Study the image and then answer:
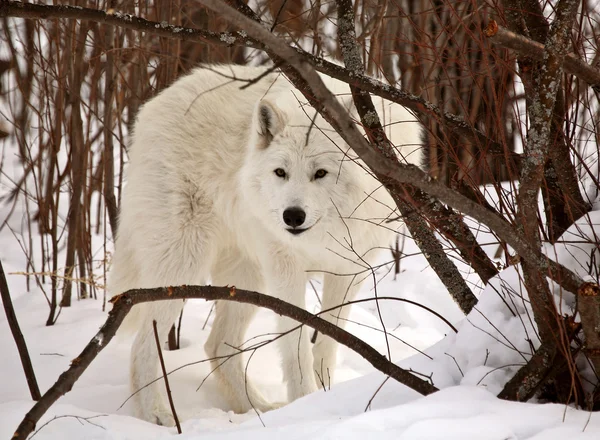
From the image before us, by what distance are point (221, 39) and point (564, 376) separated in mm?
1761

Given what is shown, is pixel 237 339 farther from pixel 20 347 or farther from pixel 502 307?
pixel 502 307

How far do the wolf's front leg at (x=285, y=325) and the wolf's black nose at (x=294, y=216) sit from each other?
21.0 inches

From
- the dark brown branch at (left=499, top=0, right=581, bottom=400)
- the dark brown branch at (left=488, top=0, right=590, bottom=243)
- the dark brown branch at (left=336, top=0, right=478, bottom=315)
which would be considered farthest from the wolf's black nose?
the dark brown branch at (left=499, top=0, right=581, bottom=400)

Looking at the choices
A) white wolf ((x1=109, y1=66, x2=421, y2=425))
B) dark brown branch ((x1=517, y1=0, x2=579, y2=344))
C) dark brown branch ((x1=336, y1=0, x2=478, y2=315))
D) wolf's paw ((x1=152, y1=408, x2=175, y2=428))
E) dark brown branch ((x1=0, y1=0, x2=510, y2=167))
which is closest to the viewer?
dark brown branch ((x1=517, y1=0, x2=579, y2=344))

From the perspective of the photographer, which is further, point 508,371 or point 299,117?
point 299,117

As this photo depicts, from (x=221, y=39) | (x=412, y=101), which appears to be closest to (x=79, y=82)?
(x=221, y=39)

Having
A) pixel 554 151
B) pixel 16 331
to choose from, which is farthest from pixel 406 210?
pixel 16 331

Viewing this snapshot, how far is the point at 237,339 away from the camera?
4980 mm

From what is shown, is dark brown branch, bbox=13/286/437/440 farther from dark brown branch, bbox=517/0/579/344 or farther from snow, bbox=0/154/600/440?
dark brown branch, bbox=517/0/579/344

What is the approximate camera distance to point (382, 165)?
1599 mm

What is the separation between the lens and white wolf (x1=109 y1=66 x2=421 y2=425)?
157 inches

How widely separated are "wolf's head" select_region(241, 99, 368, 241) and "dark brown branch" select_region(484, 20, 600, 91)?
6.08ft

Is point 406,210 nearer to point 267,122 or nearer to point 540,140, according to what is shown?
point 540,140

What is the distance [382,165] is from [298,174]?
7.65 ft
